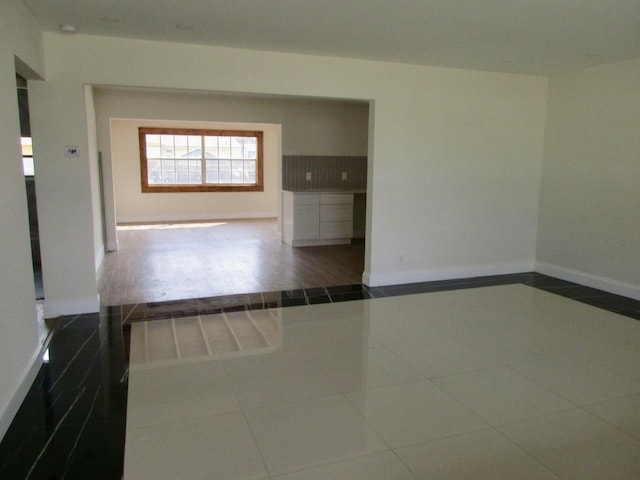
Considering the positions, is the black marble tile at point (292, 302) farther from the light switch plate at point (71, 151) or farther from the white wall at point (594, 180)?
the white wall at point (594, 180)

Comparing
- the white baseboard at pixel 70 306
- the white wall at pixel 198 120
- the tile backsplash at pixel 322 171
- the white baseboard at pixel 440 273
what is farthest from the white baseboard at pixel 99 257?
the white baseboard at pixel 440 273

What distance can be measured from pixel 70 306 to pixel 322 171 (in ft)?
15.9

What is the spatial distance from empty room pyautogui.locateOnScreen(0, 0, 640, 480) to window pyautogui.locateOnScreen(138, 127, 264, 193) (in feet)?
10.4

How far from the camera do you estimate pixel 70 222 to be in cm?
402

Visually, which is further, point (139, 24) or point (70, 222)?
point (70, 222)

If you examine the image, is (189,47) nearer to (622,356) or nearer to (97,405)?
(97,405)

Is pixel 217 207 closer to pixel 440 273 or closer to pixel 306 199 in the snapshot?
pixel 306 199

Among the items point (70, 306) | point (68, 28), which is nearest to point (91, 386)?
point (70, 306)

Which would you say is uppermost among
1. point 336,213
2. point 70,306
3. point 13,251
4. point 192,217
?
point 13,251

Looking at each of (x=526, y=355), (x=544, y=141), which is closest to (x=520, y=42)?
(x=544, y=141)

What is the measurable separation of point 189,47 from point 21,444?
3.28 meters

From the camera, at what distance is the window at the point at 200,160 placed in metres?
10.3

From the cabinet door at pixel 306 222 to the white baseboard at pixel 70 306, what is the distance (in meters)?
3.66

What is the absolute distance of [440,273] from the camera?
547 centimetres
